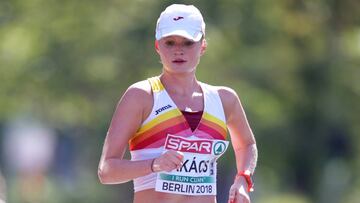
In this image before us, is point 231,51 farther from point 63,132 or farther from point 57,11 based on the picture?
→ point 63,132

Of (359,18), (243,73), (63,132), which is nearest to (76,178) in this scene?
(63,132)

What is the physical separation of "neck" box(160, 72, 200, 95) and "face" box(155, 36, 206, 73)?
58mm

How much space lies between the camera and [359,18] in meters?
26.0

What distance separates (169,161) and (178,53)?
634 millimetres

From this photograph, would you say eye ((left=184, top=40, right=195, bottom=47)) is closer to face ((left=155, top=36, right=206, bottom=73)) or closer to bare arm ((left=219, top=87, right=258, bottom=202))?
face ((left=155, top=36, right=206, bottom=73))

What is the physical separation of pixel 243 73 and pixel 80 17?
111 inches

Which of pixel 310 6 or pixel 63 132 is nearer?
pixel 310 6

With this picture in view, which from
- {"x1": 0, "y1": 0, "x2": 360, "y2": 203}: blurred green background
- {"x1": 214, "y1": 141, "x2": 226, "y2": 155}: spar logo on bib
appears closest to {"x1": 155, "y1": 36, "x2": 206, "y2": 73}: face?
{"x1": 214, "y1": 141, "x2": 226, "y2": 155}: spar logo on bib

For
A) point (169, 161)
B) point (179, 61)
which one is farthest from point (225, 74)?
point (169, 161)

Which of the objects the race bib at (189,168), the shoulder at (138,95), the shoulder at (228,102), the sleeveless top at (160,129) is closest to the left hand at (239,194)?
the race bib at (189,168)

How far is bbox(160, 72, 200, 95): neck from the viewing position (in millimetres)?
8195

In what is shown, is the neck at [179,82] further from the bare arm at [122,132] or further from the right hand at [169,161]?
the right hand at [169,161]

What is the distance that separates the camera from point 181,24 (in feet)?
26.5

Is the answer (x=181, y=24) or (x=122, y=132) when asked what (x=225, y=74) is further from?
(x=122, y=132)
